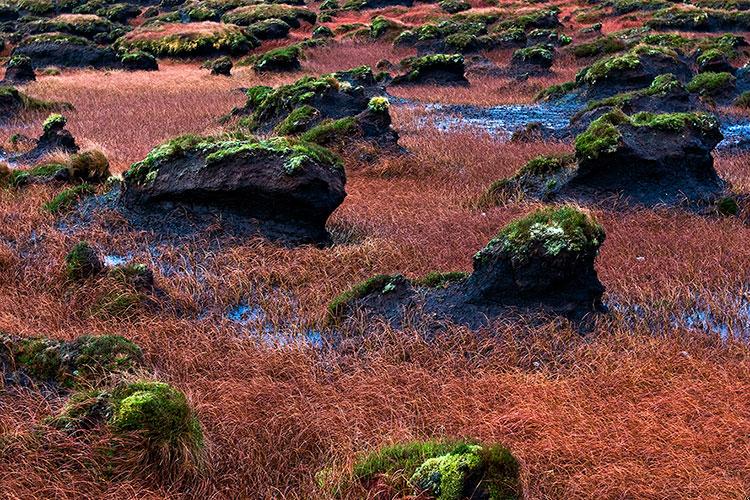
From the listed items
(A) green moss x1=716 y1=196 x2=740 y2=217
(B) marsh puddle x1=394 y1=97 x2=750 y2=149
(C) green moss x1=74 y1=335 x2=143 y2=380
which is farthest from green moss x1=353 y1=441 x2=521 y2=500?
(B) marsh puddle x1=394 y1=97 x2=750 y2=149

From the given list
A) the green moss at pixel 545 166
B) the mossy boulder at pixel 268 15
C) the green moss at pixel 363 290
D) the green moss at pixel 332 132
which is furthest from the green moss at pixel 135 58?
the green moss at pixel 363 290

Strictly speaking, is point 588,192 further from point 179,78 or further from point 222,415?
point 179,78

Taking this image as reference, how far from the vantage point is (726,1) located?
52.8 metres

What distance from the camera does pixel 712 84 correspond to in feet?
81.5

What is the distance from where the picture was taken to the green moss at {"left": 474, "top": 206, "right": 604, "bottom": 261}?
7.63m

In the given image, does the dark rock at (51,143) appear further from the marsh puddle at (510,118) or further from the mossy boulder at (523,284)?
the mossy boulder at (523,284)

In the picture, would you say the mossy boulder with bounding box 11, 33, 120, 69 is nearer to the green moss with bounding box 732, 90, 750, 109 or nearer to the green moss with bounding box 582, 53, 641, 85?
the green moss with bounding box 582, 53, 641, 85

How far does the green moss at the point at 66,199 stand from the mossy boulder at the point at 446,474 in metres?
8.89

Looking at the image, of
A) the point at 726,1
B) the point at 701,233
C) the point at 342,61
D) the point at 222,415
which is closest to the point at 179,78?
the point at 342,61

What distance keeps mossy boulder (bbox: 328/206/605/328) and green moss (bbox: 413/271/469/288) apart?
0.19m

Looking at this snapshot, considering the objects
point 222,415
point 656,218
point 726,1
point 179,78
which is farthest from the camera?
point 726,1

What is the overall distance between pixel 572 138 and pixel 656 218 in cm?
764

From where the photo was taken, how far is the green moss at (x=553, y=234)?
763 centimetres

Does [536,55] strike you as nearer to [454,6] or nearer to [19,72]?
[19,72]
